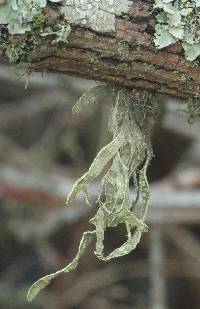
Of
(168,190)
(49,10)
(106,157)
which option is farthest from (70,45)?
(168,190)

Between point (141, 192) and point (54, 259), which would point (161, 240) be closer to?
point (54, 259)

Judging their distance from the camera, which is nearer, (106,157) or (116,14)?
(116,14)

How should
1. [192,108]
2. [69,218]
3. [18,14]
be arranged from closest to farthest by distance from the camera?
[18,14]
[192,108]
[69,218]

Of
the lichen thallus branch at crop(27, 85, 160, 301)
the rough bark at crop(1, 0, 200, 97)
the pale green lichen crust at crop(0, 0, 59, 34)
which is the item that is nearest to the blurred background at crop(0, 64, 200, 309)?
the lichen thallus branch at crop(27, 85, 160, 301)

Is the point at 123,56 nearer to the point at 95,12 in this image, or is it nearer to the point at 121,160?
the point at 95,12

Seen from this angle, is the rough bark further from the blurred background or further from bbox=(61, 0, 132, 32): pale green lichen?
the blurred background

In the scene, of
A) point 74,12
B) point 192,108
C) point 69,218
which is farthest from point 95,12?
point 69,218
